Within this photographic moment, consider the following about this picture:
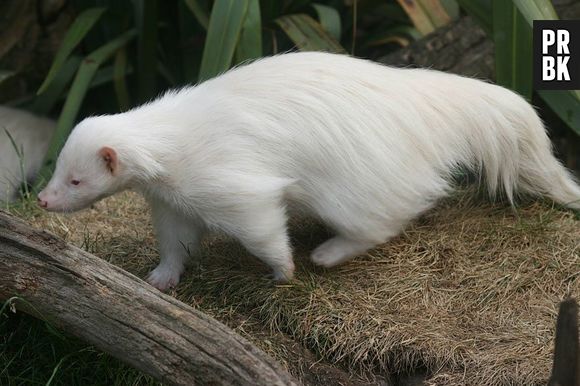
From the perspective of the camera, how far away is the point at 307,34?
197 inches

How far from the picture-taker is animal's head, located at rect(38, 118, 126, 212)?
11.3 ft

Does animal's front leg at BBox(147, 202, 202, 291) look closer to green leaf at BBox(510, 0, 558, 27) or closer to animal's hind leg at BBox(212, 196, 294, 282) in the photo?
animal's hind leg at BBox(212, 196, 294, 282)

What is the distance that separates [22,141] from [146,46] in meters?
0.92

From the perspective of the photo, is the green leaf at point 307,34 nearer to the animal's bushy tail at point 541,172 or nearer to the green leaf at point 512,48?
the green leaf at point 512,48

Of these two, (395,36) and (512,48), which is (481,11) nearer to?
(512,48)

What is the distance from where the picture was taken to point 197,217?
3.58 m

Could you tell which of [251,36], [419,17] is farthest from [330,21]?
[251,36]

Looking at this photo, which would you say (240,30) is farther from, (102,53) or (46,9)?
(46,9)

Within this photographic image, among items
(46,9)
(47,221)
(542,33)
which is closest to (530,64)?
(542,33)

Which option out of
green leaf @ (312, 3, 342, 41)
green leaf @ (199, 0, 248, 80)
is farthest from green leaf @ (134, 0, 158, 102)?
green leaf @ (199, 0, 248, 80)

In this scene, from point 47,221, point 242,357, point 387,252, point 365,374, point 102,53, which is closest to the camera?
point 242,357

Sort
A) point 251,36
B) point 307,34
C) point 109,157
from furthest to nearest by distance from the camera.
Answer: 1. point 307,34
2. point 251,36
3. point 109,157

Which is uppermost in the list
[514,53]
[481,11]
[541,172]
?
[481,11]

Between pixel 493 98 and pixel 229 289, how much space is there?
1367 mm
